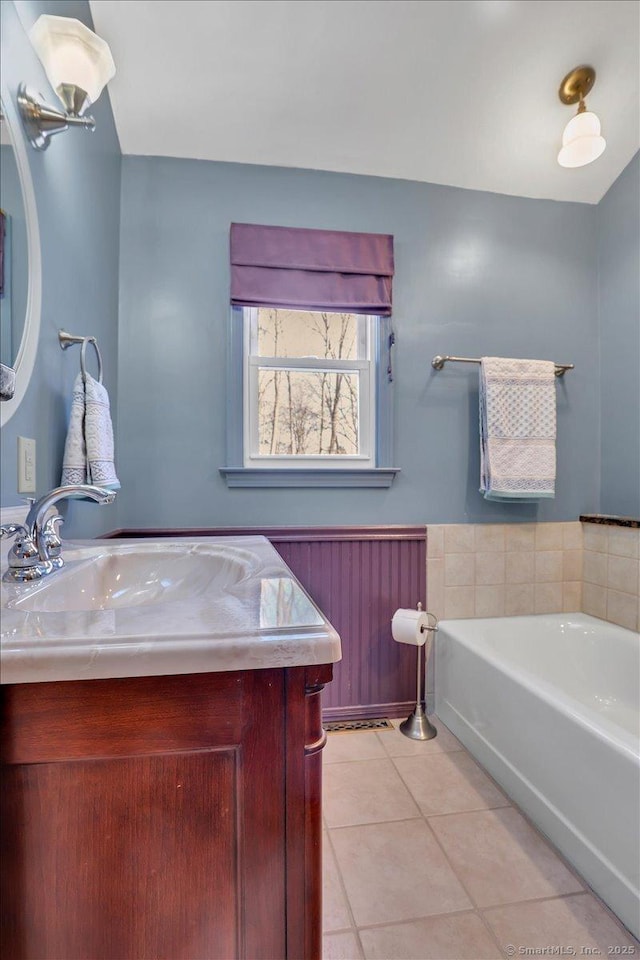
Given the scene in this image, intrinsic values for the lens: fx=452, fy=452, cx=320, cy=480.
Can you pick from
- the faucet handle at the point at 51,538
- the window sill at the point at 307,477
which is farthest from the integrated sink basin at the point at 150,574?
the window sill at the point at 307,477

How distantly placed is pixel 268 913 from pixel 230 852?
9cm

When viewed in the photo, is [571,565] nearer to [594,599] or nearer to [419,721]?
[594,599]

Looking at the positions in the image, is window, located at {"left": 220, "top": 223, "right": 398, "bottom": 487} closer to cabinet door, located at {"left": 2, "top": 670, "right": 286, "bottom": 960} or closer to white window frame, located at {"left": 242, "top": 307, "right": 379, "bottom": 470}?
white window frame, located at {"left": 242, "top": 307, "right": 379, "bottom": 470}

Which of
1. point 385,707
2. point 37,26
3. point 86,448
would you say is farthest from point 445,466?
point 37,26

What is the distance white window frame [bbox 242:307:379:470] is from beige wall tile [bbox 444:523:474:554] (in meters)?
0.46

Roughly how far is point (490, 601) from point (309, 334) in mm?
1467

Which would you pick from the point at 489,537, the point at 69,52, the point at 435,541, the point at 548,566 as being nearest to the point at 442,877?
the point at 435,541

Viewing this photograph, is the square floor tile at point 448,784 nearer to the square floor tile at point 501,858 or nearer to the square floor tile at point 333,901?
the square floor tile at point 501,858

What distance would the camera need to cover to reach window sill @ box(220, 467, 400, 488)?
1.88 meters

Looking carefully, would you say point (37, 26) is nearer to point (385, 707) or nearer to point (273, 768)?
point (273, 768)

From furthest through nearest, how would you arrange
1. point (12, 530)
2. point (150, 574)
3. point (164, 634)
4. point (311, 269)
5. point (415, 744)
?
point (311, 269)
point (415, 744)
point (150, 574)
point (12, 530)
point (164, 634)

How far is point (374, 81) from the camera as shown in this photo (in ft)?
5.48

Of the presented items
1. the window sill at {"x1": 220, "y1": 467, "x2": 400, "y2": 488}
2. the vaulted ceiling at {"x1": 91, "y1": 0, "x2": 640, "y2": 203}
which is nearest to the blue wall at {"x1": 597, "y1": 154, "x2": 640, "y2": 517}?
the vaulted ceiling at {"x1": 91, "y1": 0, "x2": 640, "y2": 203}

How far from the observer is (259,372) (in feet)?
6.42
